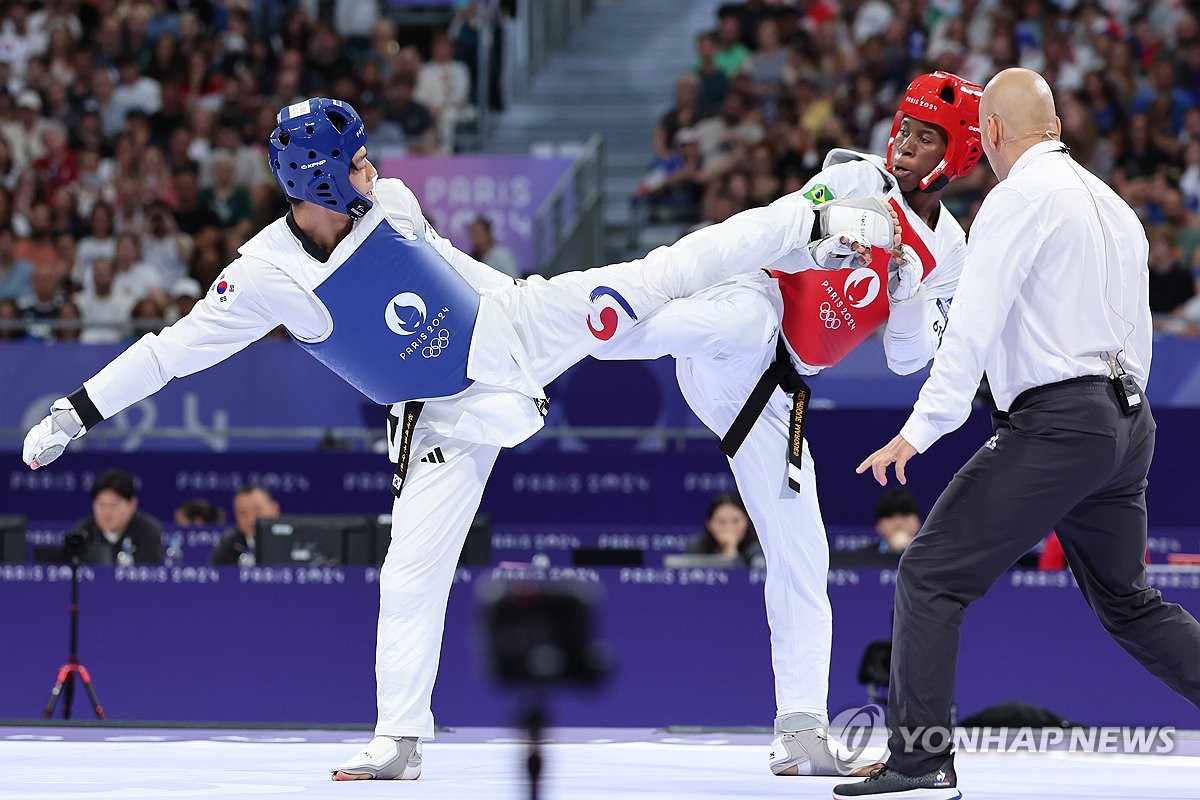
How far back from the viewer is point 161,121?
15344 mm

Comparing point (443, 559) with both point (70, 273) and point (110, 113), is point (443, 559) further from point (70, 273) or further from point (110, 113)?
point (110, 113)

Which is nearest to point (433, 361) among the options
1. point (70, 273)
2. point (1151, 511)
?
point (1151, 511)

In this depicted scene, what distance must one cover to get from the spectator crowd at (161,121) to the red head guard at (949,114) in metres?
7.87

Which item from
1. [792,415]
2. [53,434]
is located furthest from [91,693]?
[792,415]

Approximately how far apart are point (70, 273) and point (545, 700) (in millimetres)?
11610

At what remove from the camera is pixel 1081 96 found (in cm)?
1349

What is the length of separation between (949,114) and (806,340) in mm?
838

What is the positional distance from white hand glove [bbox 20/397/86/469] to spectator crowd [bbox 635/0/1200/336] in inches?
320

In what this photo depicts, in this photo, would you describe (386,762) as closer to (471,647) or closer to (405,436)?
(405,436)

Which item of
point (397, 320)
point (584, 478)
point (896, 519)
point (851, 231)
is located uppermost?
point (851, 231)

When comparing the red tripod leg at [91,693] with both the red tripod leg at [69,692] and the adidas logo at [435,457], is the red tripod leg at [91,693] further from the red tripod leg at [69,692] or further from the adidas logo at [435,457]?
the adidas logo at [435,457]

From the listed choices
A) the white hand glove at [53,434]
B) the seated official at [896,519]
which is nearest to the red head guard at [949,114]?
the white hand glove at [53,434]

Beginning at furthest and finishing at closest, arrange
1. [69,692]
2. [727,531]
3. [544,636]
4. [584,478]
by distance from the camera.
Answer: [584,478] → [727,531] → [69,692] → [544,636]

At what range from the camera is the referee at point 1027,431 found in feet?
14.1
